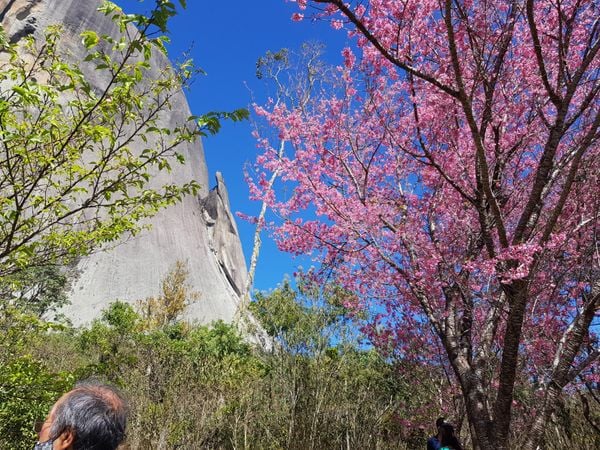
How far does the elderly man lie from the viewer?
53.9 inches

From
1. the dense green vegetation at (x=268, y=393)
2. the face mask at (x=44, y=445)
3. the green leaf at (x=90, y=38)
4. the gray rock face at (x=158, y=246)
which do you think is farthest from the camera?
the gray rock face at (x=158, y=246)

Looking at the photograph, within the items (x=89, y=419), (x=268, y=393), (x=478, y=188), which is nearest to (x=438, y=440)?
(x=268, y=393)

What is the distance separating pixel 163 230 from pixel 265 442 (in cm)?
2761

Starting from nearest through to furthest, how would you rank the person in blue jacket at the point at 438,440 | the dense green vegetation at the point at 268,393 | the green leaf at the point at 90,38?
1. the green leaf at the point at 90,38
2. the dense green vegetation at the point at 268,393
3. the person in blue jacket at the point at 438,440

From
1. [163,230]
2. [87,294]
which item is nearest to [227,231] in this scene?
[163,230]

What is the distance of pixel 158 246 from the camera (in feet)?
101

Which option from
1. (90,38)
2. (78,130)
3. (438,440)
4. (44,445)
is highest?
(90,38)

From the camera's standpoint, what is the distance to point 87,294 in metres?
26.6

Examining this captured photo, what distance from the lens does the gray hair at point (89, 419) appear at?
1.37m

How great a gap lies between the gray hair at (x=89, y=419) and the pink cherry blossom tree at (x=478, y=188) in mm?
2262

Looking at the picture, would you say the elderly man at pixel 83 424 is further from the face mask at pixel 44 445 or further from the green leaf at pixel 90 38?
the green leaf at pixel 90 38

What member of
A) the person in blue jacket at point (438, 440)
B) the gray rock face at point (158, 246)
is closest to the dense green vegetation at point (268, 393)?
the person in blue jacket at point (438, 440)

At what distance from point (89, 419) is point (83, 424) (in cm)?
2

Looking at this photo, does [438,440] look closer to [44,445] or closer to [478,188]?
[478,188]
